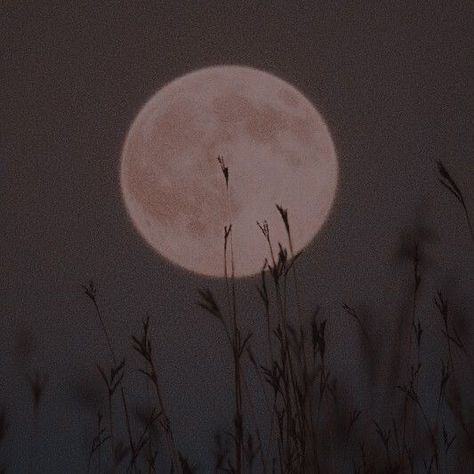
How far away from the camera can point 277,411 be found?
1.90m

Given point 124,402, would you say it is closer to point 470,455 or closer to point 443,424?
point 443,424

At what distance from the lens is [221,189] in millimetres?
4082

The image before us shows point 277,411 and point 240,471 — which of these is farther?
point 277,411

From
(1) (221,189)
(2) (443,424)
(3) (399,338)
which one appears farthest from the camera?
(1) (221,189)

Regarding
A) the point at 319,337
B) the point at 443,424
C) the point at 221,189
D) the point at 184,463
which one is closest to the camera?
the point at 184,463

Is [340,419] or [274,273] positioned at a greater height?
[274,273]

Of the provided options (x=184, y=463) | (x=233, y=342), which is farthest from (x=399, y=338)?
(x=184, y=463)

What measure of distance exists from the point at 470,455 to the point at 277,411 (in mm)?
755

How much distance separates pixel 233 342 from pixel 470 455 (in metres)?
1.02

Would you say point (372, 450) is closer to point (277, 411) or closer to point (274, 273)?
point (277, 411)

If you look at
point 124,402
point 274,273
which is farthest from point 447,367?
point 124,402

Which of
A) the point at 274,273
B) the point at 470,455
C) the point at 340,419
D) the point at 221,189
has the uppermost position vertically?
the point at 221,189

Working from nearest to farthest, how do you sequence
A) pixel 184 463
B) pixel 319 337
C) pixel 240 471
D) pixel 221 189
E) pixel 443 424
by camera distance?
pixel 184 463 < pixel 240 471 < pixel 319 337 < pixel 443 424 < pixel 221 189

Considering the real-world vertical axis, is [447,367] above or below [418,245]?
below
